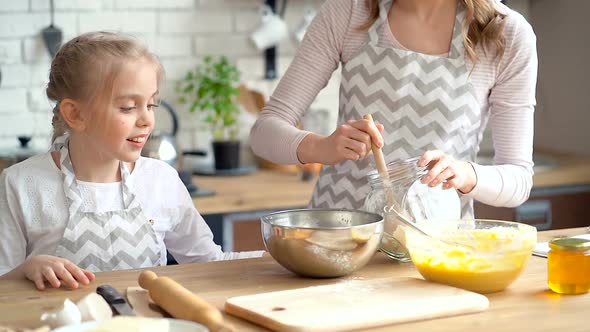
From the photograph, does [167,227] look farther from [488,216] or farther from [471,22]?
[488,216]

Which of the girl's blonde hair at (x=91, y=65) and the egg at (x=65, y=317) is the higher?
the girl's blonde hair at (x=91, y=65)

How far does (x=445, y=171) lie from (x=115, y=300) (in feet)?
2.15

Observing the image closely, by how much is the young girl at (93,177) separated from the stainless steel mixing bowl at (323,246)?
409 millimetres

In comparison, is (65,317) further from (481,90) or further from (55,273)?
(481,90)

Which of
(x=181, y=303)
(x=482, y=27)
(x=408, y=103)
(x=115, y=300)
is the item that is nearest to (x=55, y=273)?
(x=115, y=300)

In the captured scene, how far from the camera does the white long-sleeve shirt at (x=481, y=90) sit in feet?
6.73

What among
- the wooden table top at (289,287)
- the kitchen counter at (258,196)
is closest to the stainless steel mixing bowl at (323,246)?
the wooden table top at (289,287)

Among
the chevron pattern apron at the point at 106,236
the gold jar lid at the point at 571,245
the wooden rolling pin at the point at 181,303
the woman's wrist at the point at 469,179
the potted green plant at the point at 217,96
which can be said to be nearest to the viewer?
the wooden rolling pin at the point at 181,303

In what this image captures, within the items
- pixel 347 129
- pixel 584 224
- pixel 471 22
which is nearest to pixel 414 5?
pixel 471 22

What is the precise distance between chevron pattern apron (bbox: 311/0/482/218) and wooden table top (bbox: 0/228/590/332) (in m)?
0.46

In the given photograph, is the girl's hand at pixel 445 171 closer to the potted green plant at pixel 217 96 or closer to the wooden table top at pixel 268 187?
the wooden table top at pixel 268 187

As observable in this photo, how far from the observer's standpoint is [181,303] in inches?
53.6

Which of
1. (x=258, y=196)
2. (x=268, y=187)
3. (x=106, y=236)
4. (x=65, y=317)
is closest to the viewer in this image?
(x=65, y=317)

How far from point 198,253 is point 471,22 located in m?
0.81
